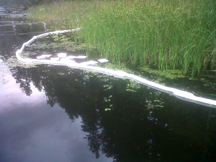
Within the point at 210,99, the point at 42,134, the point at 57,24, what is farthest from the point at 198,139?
the point at 57,24

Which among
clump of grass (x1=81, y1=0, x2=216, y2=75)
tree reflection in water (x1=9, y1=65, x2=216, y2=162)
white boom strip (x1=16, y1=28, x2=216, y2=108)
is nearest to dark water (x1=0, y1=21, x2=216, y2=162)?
tree reflection in water (x1=9, y1=65, x2=216, y2=162)

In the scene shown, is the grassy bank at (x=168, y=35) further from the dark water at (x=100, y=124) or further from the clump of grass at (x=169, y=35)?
the dark water at (x=100, y=124)

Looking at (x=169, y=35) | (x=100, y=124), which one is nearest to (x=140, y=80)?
(x=169, y=35)

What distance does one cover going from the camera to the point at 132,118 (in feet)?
8.24

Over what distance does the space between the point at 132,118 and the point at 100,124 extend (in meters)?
0.43

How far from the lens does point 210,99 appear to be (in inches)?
111

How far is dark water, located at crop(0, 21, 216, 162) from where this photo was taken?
1.94 m

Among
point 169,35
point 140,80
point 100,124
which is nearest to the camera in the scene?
point 100,124

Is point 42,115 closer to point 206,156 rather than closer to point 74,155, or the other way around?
point 74,155

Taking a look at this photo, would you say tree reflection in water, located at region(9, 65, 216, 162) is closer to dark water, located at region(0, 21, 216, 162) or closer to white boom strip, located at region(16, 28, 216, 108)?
dark water, located at region(0, 21, 216, 162)

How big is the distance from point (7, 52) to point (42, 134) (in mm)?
4815

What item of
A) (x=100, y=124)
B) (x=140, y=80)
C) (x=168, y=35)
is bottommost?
(x=100, y=124)

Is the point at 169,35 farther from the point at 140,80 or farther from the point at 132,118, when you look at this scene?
the point at 132,118

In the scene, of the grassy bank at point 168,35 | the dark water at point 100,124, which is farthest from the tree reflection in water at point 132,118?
the grassy bank at point 168,35
